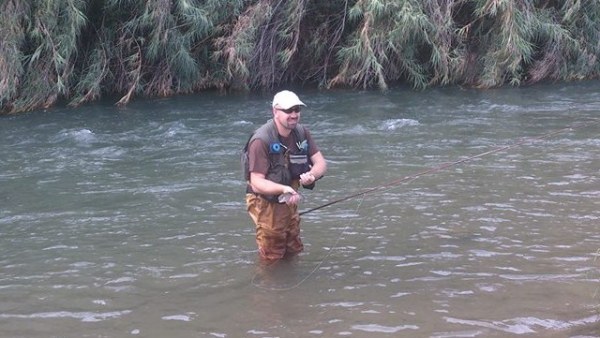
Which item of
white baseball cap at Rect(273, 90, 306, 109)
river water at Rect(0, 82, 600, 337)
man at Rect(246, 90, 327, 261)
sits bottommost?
river water at Rect(0, 82, 600, 337)

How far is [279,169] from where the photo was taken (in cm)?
636

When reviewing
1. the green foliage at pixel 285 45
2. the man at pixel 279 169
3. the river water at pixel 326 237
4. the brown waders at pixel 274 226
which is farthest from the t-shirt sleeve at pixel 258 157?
the green foliage at pixel 285 45

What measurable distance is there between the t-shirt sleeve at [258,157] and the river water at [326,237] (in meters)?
0.95

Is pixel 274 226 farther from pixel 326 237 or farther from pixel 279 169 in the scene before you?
pixel 326 237

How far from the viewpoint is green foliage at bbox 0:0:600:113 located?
53.2 ft

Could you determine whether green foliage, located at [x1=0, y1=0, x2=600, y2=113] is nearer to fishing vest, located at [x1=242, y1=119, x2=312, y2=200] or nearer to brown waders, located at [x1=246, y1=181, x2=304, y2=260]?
brown waders, located at [x1=246, y1=181, x2=304, y2=260]

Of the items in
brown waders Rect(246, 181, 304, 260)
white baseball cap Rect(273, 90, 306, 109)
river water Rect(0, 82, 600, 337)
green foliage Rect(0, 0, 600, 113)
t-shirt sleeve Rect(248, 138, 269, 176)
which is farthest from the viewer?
green foliage Rect(0, 0, 600, 113)

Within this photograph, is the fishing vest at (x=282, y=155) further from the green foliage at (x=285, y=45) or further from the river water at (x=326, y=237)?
the green foliage at (x=285, y=45)

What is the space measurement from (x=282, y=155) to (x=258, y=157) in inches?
8.8

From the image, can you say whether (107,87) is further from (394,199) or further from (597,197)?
(597,197)

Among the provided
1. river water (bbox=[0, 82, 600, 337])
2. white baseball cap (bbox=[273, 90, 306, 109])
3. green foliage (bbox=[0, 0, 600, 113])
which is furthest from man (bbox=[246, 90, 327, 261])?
green foliage (bbox=[0, 0, 600, 113])

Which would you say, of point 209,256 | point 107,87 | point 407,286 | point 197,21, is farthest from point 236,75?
point 407,286

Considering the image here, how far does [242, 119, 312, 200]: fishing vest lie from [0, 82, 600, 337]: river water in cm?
85

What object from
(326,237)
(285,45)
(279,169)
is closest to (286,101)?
(279,169)
